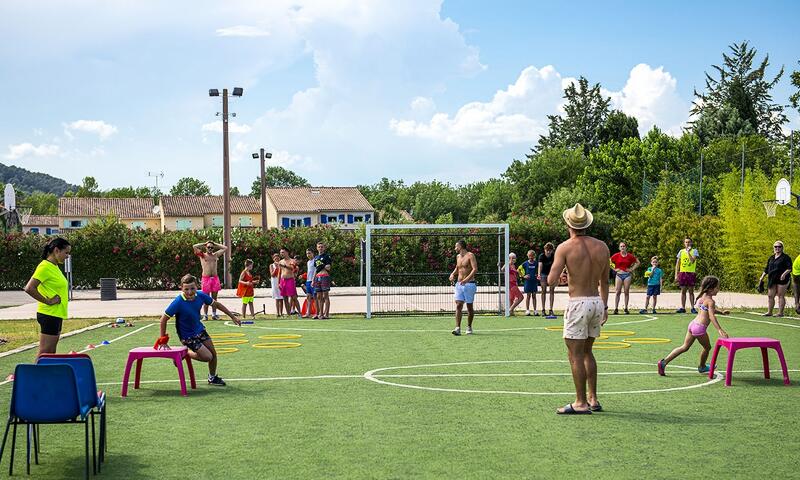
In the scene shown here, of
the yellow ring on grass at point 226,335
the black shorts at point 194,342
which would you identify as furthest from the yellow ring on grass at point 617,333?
the black shorts at point 194,342

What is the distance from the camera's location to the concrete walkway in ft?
87.6

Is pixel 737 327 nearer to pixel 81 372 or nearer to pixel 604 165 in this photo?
pixel 81 372

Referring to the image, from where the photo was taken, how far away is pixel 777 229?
32344 millimetres

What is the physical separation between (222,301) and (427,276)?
30.8ft

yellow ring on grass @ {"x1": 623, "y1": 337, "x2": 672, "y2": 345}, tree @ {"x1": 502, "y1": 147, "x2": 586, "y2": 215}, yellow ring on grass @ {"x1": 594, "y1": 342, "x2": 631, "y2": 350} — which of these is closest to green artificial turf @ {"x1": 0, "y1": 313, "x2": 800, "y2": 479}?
yellow ring on grass @ {"x1": 594, "y1": 342, "x2": 631, "y2": 350}

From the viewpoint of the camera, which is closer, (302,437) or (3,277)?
(302,437)

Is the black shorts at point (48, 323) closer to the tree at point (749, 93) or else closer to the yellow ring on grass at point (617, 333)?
the yellow ring on grass at point (617, 333)

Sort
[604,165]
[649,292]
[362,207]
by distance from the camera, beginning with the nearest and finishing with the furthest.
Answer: [649,292]
[604,165]
[362,207]

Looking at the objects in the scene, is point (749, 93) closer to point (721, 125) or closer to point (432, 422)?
point (721, 125)

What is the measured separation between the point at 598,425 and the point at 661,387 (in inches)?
108

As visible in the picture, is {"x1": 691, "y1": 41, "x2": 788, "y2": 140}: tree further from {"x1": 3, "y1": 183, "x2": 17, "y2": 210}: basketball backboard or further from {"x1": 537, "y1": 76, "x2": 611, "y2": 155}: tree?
{"x1": 3, "y1": 183, "x2": 17, "y2": 210}: basketball backboard

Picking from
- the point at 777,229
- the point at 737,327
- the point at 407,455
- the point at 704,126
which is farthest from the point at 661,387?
the point at 704,126

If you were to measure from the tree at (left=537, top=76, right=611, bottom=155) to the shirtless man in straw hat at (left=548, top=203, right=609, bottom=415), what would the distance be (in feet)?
248

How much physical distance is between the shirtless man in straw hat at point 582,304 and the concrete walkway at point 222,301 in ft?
52.0
